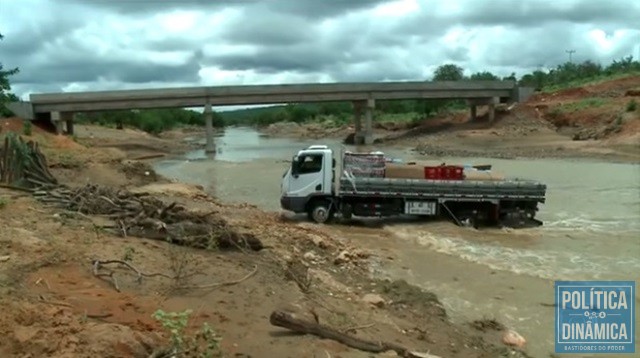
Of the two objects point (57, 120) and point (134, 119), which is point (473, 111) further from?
point (134, 119)

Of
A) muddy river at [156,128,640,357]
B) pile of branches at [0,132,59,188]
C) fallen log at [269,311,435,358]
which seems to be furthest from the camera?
pile of branches at [0,132,59,188]

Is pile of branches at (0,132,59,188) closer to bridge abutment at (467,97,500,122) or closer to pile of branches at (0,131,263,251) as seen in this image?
pile of branches at (0,131,263,251)

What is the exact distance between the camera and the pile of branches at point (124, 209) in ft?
37.6

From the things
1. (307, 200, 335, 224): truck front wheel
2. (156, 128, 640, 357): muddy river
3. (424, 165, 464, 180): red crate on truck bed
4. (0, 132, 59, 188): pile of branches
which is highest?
(0, 132, 59, 188): pile of branches

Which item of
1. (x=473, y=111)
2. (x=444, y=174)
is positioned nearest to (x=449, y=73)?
(x=473, y=111)

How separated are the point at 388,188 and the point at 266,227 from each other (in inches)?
176

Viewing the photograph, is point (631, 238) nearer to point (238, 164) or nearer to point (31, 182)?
point (31, 182)

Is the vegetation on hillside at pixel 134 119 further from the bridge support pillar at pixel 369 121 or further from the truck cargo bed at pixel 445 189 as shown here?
the truck cargo bed at pixel 445 189

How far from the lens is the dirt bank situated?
6340 millimetres

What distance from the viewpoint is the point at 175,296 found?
827 cm

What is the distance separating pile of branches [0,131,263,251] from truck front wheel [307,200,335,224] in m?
6.52

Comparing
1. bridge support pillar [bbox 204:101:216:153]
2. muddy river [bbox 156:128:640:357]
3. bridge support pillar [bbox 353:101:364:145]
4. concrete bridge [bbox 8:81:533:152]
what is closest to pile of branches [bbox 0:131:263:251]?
muddy river [bbox 156:128:640:357]

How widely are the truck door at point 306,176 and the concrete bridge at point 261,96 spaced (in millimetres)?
45588

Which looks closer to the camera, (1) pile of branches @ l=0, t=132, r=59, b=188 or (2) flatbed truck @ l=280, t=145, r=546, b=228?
(1) pile of branches @ l=0, t=132, r=59, b=188
